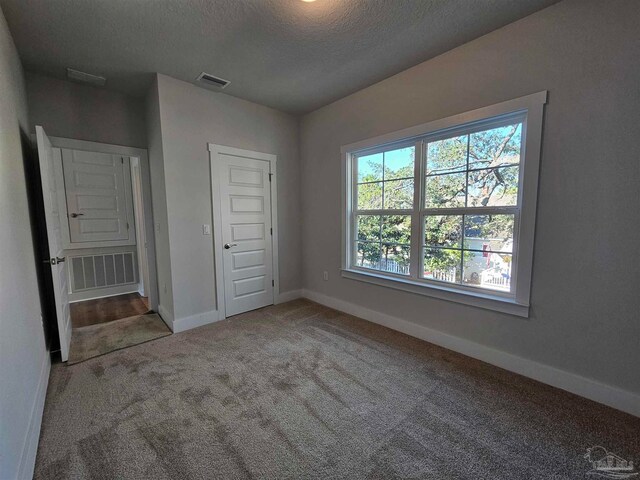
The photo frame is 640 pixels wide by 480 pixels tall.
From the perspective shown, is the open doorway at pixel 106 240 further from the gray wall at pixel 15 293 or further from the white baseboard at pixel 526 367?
the white baseboard at pixel 526 367

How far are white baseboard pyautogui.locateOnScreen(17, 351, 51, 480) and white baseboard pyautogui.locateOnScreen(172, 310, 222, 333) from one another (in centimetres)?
104

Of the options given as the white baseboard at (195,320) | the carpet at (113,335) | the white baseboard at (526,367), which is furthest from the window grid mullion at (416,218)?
the carpet at (113,335)

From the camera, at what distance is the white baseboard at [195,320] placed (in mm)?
2979

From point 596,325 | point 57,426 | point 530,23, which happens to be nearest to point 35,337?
point 57,426

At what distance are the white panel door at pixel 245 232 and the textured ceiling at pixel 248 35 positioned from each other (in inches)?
41.1

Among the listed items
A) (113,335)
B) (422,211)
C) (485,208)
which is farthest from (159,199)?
(485,208)

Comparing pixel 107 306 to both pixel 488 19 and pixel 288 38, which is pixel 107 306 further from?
pixel 488 19

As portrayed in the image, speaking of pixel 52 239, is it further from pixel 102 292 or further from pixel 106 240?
pixel 102 292

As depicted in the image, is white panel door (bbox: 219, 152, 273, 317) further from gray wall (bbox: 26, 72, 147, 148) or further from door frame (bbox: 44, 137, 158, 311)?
gray wall (bbox: 26, 72, 147, 148)

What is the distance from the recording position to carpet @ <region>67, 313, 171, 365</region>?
2.59 m

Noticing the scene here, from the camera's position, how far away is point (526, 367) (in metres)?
2.12

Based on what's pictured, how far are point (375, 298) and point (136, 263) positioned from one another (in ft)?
13.5

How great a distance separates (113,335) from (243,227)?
1.81 meters

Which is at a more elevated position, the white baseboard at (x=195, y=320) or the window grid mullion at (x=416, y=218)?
the window grid mullion at (x=416, y=218)
